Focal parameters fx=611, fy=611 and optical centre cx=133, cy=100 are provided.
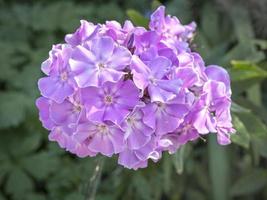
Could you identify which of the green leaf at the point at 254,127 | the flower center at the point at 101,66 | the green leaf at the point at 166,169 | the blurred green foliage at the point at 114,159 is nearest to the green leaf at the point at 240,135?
the blurred green foliage at the point at 114,159

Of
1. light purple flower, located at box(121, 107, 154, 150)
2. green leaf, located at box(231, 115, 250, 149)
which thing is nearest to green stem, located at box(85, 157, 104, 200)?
light purple flower, located at box(121, 107, 154, 150)

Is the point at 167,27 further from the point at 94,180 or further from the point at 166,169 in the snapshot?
the point at 166,169

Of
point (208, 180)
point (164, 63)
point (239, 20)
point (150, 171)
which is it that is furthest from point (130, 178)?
point (164, 63)

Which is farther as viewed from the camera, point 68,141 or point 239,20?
point 239,20

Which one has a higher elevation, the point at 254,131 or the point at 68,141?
the point at 68,141

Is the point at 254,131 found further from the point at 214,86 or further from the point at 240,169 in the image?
the point at 240,169

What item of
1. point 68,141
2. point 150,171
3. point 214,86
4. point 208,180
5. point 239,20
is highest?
point 214,86

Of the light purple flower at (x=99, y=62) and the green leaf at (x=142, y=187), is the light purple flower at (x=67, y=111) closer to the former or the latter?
the light purple flower at (x=99, y=62)

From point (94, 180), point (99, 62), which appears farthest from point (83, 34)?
point (94, 180)
